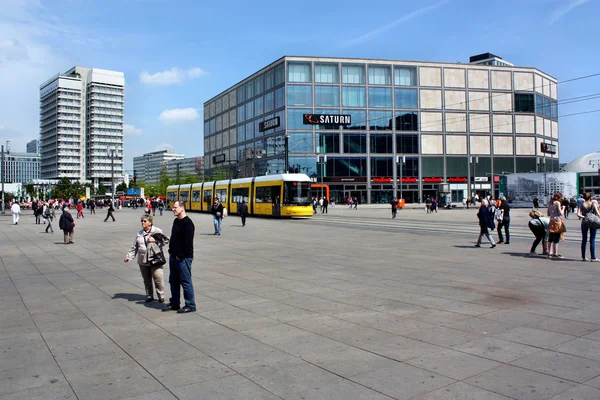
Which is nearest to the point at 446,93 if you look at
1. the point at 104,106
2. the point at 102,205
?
the point at 102,205

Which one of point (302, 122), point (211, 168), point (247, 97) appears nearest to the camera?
point (302, 122)

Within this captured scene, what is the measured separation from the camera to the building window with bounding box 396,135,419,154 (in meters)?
75.3

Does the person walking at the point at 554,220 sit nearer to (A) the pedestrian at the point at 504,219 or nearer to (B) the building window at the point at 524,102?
(A) the pedestrian at the point at 504,219

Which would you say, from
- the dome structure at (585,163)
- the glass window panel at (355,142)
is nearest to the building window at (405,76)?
the glass window panel at (355,142)

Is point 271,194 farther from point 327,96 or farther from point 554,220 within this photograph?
point 327,96

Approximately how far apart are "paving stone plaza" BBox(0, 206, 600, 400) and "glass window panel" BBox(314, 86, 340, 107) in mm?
63209

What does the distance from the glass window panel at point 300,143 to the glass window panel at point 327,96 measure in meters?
5.31

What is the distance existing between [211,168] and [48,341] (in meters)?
96.0

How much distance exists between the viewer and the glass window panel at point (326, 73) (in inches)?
2864

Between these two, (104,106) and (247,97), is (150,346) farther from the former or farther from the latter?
(104,106)

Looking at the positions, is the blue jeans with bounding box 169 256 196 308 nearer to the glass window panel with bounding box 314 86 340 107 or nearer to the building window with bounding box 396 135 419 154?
the glass window panel with bounding box 314 86 340 107

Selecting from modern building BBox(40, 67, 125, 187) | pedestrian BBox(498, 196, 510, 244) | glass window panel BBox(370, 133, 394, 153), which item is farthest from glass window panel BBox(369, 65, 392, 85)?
modern building BBox(40, 67, 125, 187)

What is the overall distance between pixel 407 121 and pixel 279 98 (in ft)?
67.1

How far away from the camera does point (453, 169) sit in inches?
3066
